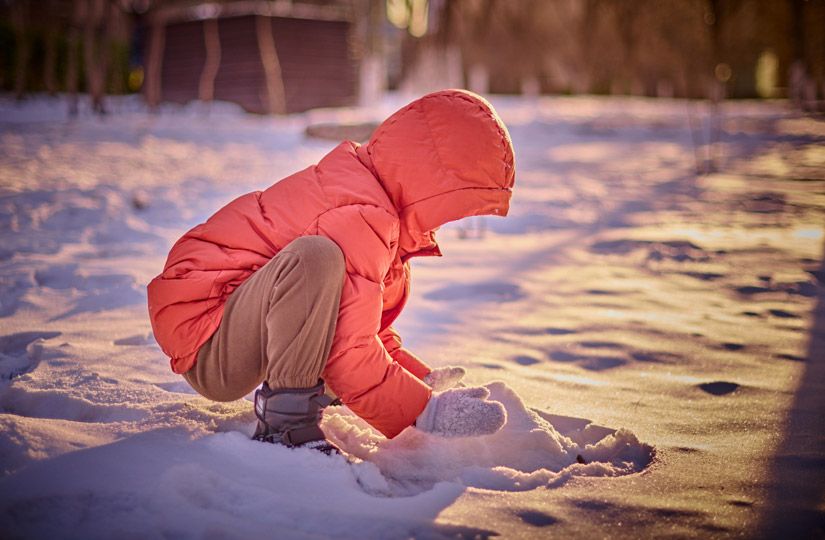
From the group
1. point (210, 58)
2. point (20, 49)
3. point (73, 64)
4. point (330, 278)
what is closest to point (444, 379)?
point (330, 278)

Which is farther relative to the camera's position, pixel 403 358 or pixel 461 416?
pixel 403 358

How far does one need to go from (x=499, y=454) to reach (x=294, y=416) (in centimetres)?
53

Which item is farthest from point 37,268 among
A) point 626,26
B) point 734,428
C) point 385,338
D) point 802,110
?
point 626,26

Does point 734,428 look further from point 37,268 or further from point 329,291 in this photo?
point 37,268

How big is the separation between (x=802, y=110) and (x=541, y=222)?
632 inches

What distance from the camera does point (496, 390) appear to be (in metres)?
1.85

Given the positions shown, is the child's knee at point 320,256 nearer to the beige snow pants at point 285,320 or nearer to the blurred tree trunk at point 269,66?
the beige snow pants at point 285,320

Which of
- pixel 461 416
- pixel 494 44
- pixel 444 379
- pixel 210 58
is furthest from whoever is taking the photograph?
pixel 494 44

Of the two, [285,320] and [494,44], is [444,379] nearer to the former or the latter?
[285,320]

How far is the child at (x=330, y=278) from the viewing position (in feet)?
4.73

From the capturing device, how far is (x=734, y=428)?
1819 mm

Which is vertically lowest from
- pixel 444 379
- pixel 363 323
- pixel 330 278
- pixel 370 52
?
pixel 444 379

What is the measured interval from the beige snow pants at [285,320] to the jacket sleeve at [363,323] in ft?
0.12

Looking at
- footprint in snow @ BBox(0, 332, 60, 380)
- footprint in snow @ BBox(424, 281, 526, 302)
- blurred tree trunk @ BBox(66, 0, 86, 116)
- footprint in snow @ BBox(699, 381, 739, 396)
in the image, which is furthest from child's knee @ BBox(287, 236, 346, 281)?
blurred tree trunk @ BBox(66, 0, 86, 116)
